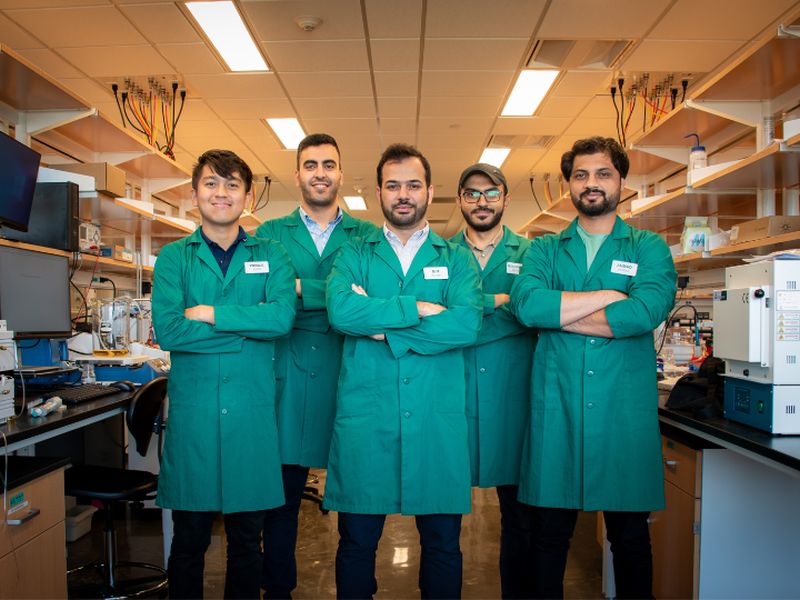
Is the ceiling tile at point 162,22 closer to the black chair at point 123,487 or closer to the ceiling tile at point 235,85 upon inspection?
the ceiling tile at point 235,85

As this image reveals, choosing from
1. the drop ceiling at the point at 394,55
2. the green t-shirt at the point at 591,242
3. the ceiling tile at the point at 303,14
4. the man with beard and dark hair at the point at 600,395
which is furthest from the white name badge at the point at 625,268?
the ceiling tile at the point at 303,14

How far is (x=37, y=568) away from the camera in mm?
1792

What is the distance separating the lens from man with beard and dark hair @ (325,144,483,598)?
5.97 feet

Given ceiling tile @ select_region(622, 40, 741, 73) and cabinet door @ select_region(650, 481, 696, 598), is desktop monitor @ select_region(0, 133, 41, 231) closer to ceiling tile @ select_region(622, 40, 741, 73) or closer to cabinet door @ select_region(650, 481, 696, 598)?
cabinet door @ select_region(650, 481, 696, 598)

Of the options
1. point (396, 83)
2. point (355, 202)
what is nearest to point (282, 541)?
point (396, 83)

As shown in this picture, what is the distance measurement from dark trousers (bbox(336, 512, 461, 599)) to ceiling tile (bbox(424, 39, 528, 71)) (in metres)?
3.33

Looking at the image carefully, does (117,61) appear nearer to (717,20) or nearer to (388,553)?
(388,553)

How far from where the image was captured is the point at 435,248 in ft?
6.57

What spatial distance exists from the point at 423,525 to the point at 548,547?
416 millimetres

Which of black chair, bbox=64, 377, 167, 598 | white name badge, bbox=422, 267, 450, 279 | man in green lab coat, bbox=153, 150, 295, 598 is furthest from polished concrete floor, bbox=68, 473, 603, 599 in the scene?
white name badge, bbox=422, 267, 450, 279

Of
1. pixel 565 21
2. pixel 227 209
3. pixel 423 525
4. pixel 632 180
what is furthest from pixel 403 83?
pixel 423 525

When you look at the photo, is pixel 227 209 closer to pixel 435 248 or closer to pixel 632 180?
pixel 435 248

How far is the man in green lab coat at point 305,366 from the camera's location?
7.23 feet

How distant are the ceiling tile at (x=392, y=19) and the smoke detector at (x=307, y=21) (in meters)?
0.33
